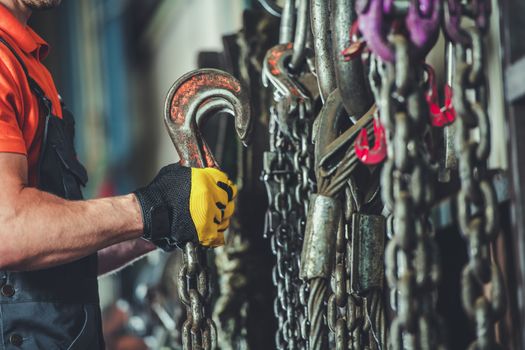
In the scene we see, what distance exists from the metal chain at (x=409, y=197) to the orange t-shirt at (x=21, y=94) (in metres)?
0.88

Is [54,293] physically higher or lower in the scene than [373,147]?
lower

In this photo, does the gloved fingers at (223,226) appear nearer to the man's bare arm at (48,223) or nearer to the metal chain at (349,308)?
the man's bare arm at (48,223)

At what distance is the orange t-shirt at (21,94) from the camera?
1942mm

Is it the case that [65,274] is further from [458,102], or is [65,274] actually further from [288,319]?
[458,102]

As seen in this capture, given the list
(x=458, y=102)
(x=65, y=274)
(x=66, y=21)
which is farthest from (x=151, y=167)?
(x=458, y=102)

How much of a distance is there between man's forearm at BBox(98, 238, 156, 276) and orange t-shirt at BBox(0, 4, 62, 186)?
42 centimetres

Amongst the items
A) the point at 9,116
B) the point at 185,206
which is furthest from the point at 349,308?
the point at 9,116

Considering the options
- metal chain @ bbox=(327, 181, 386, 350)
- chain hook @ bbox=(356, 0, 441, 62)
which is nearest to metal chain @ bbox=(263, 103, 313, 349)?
metal chain @ bbox=(327, 181, 386, 350)

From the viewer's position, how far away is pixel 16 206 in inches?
73.5

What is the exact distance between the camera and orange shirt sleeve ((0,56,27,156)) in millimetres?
1912

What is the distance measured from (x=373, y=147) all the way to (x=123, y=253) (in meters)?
1.02

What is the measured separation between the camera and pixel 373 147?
1.67 meters

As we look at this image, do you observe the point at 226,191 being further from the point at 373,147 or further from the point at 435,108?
the point at 435,108

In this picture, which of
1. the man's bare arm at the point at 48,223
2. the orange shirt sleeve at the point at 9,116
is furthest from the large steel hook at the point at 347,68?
the orange shirt sleeve at the point at 9,116
